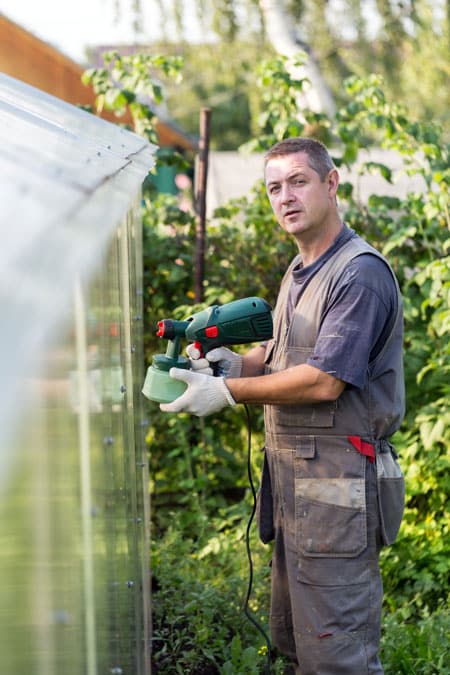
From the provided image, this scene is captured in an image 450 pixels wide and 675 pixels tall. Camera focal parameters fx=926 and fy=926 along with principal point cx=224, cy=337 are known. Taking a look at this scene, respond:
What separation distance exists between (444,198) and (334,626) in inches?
95.5

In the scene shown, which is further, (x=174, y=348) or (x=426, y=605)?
(x=426, y=605)

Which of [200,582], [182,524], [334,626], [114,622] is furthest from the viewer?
[182,524]

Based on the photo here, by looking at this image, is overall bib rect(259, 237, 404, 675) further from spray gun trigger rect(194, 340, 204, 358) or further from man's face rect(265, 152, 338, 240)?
spray gun trigger rect(194, 340, 204, 358)

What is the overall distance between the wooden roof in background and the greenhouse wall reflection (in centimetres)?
449

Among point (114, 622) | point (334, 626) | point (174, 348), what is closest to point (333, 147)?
point (174, 348)

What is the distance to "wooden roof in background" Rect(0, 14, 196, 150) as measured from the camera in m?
6.50

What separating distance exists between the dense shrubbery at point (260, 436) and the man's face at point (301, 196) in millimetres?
1402

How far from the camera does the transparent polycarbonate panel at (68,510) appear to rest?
90 cm

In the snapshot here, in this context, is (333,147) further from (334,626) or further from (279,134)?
(334,626)

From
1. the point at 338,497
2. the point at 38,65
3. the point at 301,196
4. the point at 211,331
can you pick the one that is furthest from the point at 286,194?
the point at 38,65

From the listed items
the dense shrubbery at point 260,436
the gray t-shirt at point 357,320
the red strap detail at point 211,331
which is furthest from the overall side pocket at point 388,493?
the dense shrubbery at point 260,436

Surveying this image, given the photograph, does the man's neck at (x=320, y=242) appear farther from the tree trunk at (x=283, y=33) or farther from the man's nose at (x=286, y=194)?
the tree trunk at (x=283, y=33)

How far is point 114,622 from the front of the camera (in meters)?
1.68

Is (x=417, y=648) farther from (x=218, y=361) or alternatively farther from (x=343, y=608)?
(x=218, y=361)
